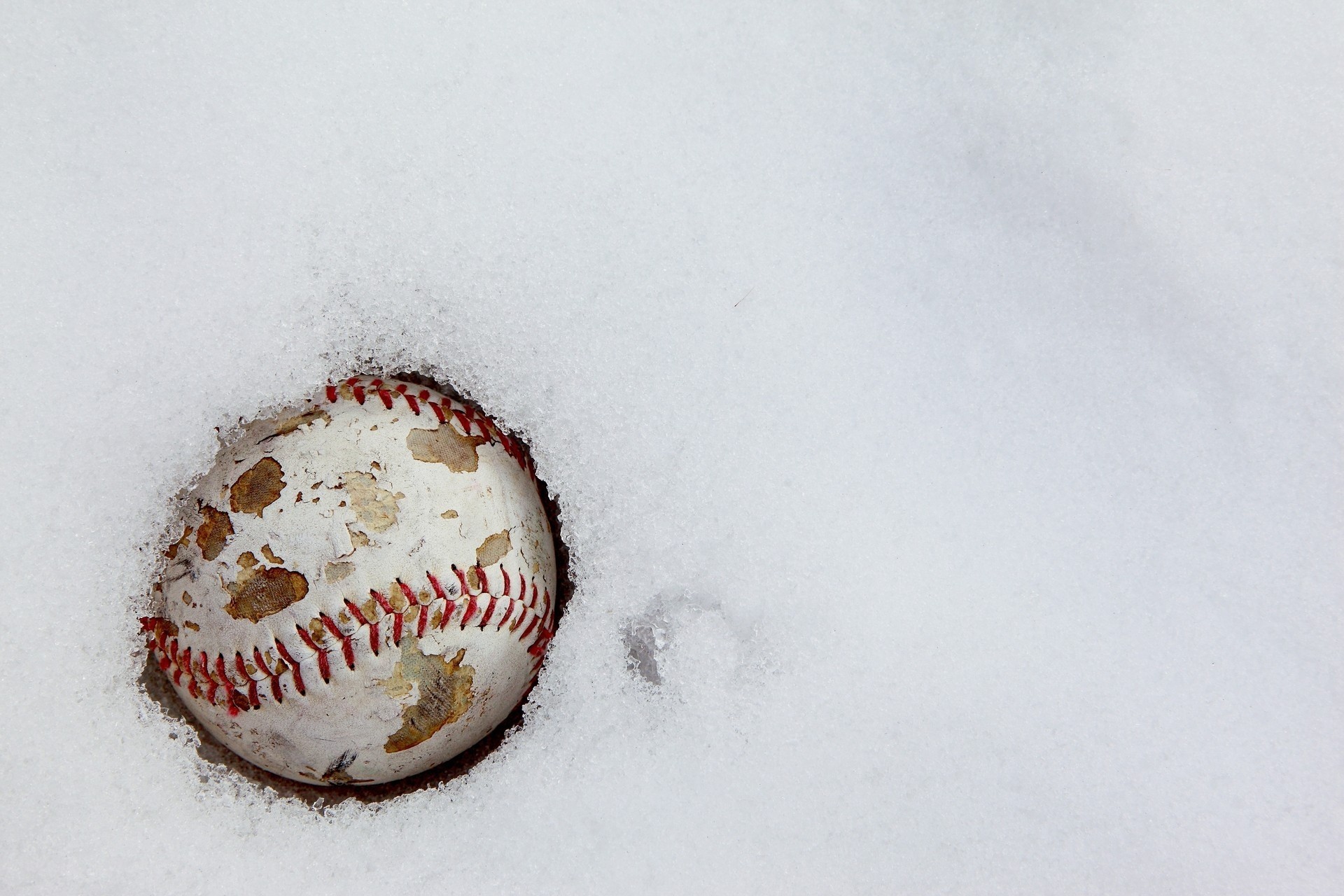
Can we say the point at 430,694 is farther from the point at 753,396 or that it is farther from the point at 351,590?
the point at 753,396

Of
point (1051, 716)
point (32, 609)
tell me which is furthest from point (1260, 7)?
point (32, 609)

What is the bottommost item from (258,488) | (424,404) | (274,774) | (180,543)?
(274,774)

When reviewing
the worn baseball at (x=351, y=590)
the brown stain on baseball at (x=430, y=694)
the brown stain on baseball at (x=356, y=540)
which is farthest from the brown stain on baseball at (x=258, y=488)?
the brown stain on baseball at (x=430, y=694)

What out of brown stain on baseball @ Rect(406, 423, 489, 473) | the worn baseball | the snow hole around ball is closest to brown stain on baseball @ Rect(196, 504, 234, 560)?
the worn baseball

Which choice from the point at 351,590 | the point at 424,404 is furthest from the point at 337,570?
the point at 424,404

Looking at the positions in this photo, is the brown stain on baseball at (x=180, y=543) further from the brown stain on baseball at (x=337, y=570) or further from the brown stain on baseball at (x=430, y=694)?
the brown stain on baseball at (x=430, y=694)
